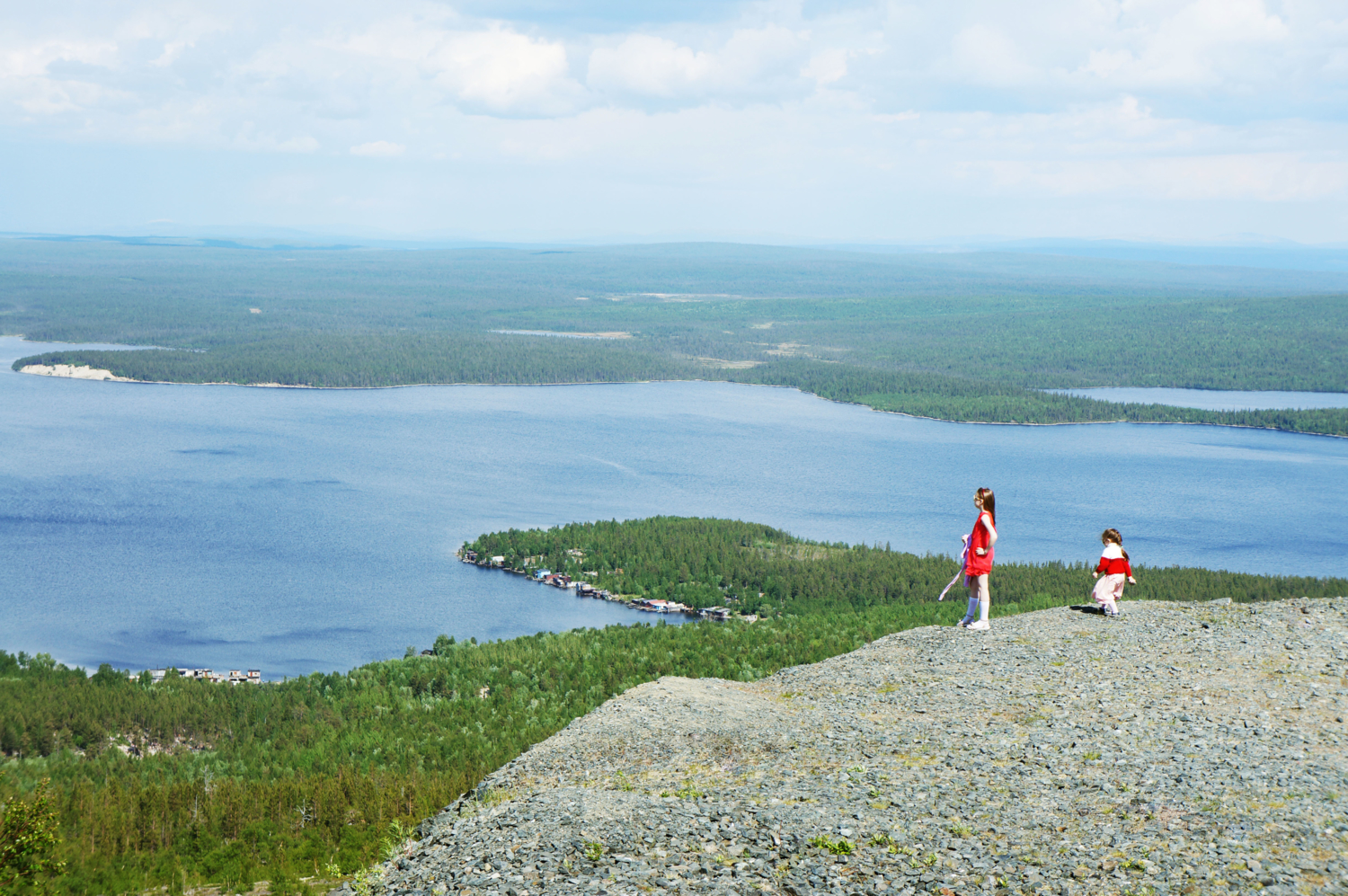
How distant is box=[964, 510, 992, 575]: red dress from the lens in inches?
1177

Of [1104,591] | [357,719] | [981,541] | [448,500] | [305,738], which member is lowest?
[448,500]

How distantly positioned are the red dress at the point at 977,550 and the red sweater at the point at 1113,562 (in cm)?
395

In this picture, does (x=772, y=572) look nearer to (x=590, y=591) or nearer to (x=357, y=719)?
(x=590, y=591)

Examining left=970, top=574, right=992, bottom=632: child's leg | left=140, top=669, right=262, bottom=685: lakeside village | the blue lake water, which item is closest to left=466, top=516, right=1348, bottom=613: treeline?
the blue lake water

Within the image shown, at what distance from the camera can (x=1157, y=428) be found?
7426 inches

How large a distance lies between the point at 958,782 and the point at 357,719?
34967mm

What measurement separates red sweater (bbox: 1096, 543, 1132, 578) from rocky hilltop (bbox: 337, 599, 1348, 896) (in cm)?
171

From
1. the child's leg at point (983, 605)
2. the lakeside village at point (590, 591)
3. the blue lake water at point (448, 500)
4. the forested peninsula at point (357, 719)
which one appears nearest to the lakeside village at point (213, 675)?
the blue lake water at point (448, 500)

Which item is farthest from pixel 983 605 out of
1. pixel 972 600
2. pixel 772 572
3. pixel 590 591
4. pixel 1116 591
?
pixel 590 591

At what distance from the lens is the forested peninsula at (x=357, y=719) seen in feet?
98.7

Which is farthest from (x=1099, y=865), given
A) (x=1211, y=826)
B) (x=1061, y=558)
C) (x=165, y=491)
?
(x=165, y=491)

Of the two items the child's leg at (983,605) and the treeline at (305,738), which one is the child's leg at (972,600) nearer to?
the child's leg at (983,605)

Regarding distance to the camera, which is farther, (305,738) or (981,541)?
(305,738)

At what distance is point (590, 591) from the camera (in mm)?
92125
